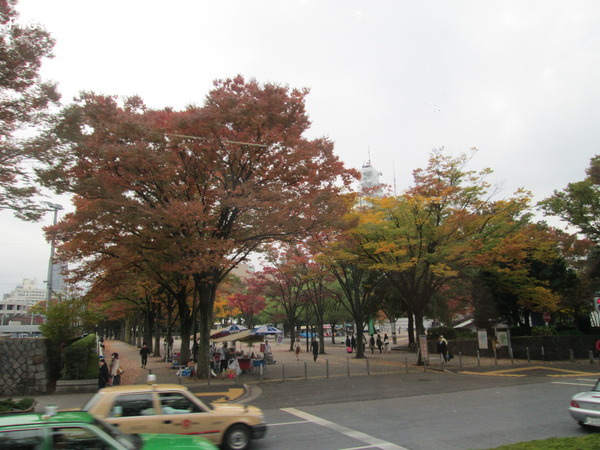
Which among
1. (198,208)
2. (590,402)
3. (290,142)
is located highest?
(290,142)

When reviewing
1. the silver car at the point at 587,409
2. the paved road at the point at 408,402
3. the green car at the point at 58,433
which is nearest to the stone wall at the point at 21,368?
the paved road at the point at 408,402

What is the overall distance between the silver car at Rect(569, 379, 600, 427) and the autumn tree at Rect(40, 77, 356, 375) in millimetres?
11210

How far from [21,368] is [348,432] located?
14.0m

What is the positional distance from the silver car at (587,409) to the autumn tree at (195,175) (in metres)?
11.2

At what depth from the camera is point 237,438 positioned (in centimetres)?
814

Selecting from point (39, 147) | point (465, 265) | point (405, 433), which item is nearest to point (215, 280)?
point (39, 147)

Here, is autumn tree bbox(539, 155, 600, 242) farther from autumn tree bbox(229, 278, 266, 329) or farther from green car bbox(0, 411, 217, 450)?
green car bbox(0, 411, 217, 450)

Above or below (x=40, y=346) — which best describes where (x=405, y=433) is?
below

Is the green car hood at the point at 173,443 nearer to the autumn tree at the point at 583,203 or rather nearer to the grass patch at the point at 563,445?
the grass patch at the point at 563,445

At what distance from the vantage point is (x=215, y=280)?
785 inches

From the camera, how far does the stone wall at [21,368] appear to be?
1659 centimetres

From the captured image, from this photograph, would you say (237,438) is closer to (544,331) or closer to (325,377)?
(325,377)

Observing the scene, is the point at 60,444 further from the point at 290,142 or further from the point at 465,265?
the point at 465,265

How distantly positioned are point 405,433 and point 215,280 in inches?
490
